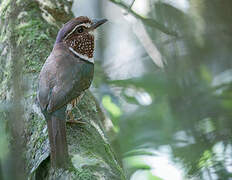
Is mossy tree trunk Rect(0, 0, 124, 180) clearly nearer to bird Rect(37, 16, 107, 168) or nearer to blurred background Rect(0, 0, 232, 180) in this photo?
bird Rect(37, 16, 107, 168)

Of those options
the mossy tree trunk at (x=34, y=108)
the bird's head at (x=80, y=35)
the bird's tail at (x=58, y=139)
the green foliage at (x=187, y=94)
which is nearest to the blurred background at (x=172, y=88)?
the green foliage at (x=187, y=94)

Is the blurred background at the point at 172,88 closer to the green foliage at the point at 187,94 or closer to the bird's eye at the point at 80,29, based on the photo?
the green foliage at the point at 187,94

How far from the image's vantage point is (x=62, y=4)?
4070mm

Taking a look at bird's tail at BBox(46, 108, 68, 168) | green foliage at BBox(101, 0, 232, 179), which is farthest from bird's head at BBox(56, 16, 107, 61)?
bird's tail at BBox(46, 108, 68, 168)

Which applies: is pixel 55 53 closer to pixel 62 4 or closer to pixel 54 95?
pixel 54 95

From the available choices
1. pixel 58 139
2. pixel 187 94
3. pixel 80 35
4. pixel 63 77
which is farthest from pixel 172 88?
pixel 58 139

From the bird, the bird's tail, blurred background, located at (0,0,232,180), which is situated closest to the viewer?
the bird's tail

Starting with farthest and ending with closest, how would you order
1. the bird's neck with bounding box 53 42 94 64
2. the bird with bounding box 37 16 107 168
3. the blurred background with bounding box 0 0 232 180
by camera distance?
1. the blurred background with bounding box 0 0 232 180
2. the bird's neck with bounding box 53 42 94 64
3. the bird with bounding box 37 16 107 168

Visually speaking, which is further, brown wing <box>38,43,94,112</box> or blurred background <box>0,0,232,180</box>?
blurred background <box>0,0,232,180</box>

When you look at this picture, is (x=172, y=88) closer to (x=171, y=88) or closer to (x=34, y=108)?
(x=171, y=88)

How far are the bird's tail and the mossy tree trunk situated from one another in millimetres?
60

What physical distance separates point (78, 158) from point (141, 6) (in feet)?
6.66

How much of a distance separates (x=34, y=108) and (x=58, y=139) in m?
0.60

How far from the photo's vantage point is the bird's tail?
2.42 meters
